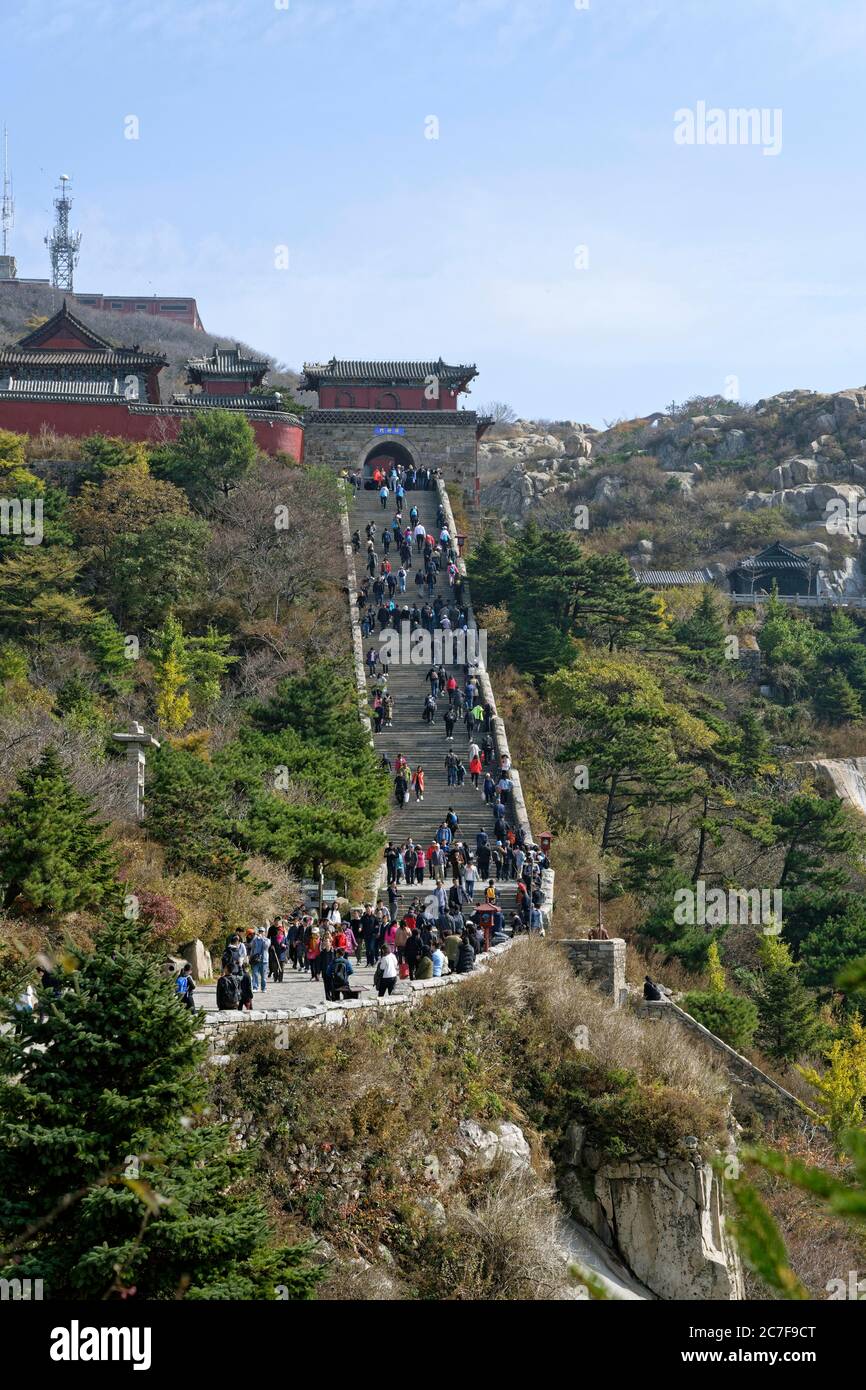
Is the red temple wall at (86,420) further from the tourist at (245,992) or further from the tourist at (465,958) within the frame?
the tourist at (245,992)

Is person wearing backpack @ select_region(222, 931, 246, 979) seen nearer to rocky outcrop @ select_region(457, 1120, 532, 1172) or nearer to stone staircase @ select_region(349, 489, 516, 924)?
rocky outcrop @ select_region(457, 1120, 532, 1172)

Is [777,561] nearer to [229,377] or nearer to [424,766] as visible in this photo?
[229,377]

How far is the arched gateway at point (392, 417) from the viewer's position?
185ft

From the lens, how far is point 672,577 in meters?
61.4

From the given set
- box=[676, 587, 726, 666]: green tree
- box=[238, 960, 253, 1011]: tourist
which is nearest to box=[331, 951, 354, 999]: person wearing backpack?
box=[238, 960, 253, 1011]: tourist

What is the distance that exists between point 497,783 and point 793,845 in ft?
26.8

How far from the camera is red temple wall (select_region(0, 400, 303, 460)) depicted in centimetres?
4947

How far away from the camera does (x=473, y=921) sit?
23.3 meters

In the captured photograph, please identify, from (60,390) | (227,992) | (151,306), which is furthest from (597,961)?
(151,306)

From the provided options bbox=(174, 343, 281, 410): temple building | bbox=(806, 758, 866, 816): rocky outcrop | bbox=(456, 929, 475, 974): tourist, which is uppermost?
bbox=(174, 343, 281, 410): temple building

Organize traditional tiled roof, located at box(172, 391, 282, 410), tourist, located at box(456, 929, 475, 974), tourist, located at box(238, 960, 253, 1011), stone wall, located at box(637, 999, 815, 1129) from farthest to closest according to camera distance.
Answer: traditional tiled roof, located at box(172, 391, 282, 410) → stone wall, located at box(637, 999, 815, 1129) → tourist, located at box(456, 929, 475, 974) → tourist, located at box(238, 960, 253, 1011)

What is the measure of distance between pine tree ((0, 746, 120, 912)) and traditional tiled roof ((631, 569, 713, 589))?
1647 inches
